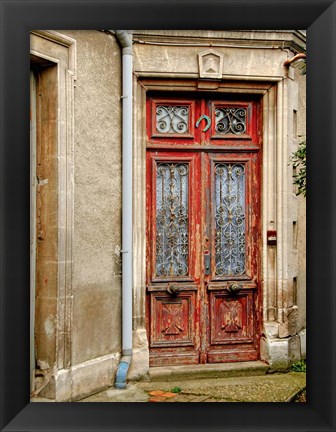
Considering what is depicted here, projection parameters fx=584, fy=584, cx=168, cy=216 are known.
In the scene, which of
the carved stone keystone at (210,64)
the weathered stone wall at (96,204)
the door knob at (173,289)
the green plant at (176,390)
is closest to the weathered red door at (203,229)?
the door knob at (173,289)

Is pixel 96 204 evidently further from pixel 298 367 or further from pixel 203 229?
pixel 298 367

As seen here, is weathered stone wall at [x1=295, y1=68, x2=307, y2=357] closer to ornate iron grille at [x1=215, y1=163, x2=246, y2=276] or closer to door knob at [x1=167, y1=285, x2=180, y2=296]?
ornate iron grille at [x1=215, y1=163, x2=246, y2=276]

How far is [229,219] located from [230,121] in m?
1.01

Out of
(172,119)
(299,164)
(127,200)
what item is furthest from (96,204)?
(299,164)

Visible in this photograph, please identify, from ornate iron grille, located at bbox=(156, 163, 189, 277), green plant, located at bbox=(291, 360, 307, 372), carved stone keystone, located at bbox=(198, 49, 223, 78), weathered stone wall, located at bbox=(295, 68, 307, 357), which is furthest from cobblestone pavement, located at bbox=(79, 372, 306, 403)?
carved stone keystone, located at bbox=(198, 49, 223, 78)

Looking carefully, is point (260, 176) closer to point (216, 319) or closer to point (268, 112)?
point (268, 112)

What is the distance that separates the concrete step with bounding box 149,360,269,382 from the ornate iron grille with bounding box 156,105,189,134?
234 cm

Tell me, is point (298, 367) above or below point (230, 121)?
below

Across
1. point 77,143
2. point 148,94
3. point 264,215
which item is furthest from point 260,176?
point 77,143

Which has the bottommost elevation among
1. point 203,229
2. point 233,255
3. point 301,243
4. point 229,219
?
point 233,255

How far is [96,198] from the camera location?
5.11 meters

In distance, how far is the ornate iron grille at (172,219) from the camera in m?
5.84
